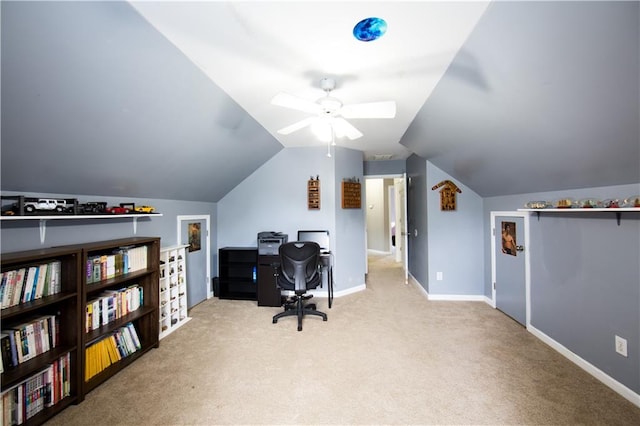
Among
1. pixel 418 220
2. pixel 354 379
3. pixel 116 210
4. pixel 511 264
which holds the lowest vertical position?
pixel 354 379

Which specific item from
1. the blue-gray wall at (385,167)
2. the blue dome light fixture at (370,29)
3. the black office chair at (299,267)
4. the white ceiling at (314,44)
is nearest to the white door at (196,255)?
the black office chair at (299,267)

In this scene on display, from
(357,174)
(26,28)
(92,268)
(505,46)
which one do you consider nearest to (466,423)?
(505,46)

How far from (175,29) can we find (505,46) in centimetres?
189

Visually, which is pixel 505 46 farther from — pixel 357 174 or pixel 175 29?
pixel 357 174

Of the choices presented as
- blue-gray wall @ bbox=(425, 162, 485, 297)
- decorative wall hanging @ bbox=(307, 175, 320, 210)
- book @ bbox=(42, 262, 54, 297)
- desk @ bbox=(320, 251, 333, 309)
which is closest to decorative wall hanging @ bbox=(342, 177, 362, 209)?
decorative wall hanging @ bbox=(307, 175, 320, 210)

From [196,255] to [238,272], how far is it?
2.25 feet

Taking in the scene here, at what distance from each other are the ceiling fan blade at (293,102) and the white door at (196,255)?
2.46 meters

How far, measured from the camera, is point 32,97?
137cm

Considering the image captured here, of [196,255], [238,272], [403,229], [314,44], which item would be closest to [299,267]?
[238,272]

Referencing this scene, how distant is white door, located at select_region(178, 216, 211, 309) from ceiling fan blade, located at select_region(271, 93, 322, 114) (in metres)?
2.46

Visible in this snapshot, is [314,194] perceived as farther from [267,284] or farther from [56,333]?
[56,333]

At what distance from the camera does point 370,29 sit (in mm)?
1501

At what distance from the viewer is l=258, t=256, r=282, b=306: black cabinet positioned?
3.65m

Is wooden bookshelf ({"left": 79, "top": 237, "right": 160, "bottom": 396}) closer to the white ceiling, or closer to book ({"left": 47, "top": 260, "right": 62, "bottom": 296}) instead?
book ({"left": 47, "top": 260, "right": 62, "bottom": 296})
